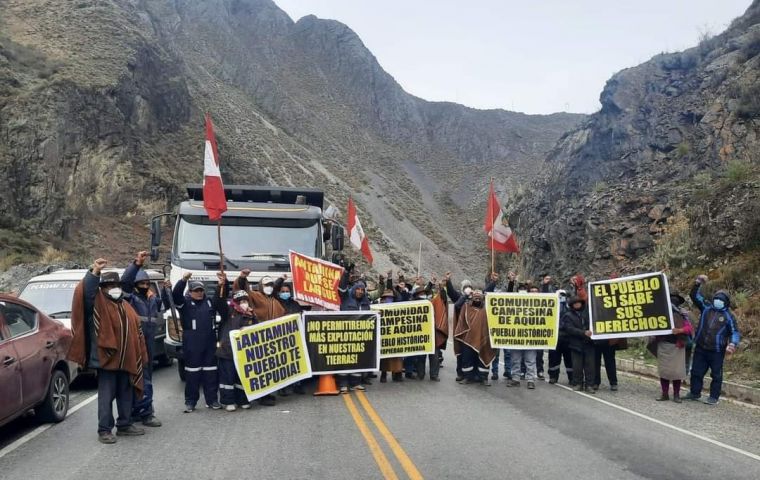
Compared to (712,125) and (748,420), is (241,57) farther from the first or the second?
(748,420)

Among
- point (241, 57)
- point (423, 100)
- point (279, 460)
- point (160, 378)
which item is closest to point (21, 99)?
point (160, 378)

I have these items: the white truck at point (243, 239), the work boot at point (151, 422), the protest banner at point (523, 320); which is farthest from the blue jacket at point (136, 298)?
the protest banner at point (523, 320)

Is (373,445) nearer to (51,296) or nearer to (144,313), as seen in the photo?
(144,313)

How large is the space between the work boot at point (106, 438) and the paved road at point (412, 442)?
0.10 meters

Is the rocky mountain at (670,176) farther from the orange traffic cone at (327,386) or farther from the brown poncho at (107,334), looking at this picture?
the brown poncho at (107,334)

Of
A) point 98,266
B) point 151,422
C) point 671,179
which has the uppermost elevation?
point 671,179

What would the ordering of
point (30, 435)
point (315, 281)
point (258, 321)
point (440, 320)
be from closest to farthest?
point (30, 435), point (258, 321), point (315, 281), point (440, 320)

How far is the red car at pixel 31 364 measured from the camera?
718cm

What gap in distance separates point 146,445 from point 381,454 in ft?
8.58

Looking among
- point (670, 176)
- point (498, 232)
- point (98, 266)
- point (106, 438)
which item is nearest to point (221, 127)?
point (670, 176)

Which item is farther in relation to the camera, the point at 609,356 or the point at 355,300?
the point at 355,300

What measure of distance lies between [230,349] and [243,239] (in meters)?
3.10

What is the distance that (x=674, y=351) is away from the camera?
35.8 ft

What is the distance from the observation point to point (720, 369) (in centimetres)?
1048
